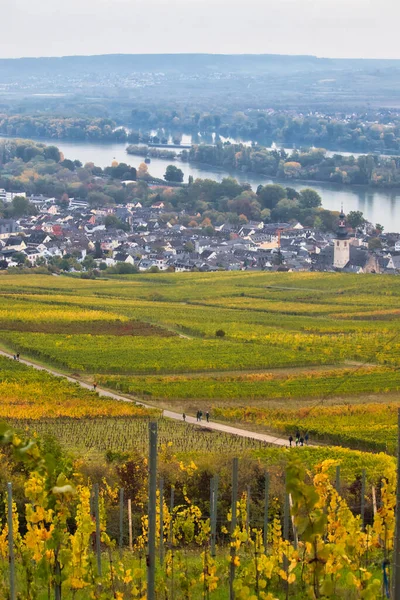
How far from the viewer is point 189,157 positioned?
111 m

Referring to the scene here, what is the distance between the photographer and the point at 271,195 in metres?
77.8

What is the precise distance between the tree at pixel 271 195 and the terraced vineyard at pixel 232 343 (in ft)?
93.3

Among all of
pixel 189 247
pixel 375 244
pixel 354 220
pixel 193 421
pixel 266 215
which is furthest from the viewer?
pixel 266 215

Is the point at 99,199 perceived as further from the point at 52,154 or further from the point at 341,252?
the point at 341,252

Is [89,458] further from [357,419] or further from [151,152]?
[151,152]

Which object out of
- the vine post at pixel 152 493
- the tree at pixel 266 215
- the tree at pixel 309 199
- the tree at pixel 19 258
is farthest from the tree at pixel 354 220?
the vine post at pixel 152 493

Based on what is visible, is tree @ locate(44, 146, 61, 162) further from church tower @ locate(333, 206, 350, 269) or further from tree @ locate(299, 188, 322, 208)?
church tower @ locate(333, 206, 350, 269)

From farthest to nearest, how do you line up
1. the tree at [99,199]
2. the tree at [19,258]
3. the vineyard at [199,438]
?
1. the tree at [99,199]
2. the tree at [19,258]
3. the vineyard at [199,438]

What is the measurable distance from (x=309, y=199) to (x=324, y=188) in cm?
1570

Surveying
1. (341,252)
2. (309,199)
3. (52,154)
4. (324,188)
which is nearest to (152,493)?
→ (341,252)

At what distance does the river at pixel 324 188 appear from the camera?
252 feet

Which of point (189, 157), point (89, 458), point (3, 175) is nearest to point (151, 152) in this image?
point (189, 157)

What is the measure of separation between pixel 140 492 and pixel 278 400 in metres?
10.9

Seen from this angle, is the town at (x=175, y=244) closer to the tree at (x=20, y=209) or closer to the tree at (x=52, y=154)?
the tree at (x=20, y=209)
